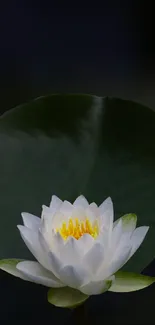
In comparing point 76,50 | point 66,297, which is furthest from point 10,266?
point 76,50

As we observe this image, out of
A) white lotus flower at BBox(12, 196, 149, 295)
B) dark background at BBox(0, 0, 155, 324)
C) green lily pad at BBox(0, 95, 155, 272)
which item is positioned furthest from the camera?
dark background at BBox(0, 0, 155, 324)

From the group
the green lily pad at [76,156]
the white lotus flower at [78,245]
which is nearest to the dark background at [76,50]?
the green lily pad at [76,156]

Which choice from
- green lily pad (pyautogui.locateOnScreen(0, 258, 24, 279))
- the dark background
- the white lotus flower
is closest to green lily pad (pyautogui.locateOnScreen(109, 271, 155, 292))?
the white lotus flower

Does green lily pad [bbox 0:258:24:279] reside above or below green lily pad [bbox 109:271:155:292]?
above

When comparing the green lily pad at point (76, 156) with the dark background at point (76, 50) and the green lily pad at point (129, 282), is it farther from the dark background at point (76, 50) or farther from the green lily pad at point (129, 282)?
the dark background at point (76, 50)

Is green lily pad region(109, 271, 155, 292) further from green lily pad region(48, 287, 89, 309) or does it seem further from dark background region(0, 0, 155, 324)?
dark background region(0, 0, 155, 324)

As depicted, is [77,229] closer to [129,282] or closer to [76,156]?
[129,282]

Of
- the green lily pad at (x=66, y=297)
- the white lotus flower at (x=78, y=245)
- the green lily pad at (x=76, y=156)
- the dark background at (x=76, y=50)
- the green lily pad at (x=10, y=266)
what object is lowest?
the green lily pad at (x=66, y=297)
